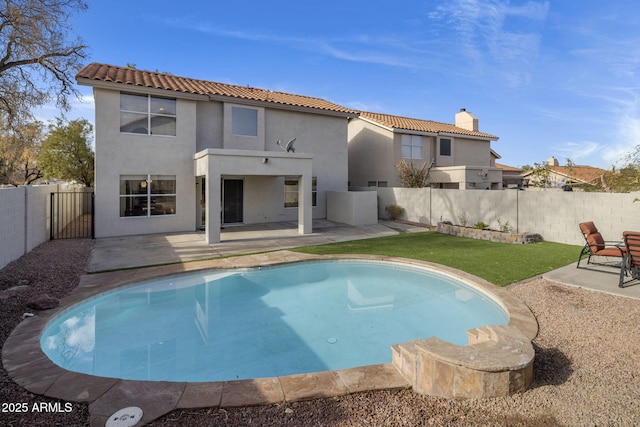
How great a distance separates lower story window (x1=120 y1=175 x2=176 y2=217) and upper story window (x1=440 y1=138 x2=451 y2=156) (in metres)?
21.7

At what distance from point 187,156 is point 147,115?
2.59m

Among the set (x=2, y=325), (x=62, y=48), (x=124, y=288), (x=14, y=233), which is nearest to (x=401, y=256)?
(x=124, y=288)

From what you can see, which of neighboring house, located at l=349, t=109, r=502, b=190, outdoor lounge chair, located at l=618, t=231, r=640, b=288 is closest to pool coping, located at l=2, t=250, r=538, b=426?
outdoor lounge chair, located at l=618, t=231, r=640, b=288

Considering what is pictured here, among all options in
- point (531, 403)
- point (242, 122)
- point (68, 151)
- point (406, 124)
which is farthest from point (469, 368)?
point (68, 151)

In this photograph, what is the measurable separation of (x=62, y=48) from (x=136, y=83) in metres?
3.94

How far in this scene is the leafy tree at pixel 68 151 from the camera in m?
26.9

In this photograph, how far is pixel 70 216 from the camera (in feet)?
68.4

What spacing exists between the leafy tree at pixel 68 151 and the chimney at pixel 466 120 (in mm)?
34936

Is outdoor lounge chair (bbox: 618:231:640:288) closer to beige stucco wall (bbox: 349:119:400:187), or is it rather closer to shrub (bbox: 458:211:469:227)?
shrub (bbox: 458:211:469:227)

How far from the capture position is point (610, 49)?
15672 mm

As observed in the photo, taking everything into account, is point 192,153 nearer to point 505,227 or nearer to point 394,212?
point 394,212

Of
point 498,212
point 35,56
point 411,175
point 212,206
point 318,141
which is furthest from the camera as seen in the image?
point 411,175

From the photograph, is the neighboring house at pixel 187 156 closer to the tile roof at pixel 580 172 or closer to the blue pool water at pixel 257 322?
the blue pool water at pixel 257 322

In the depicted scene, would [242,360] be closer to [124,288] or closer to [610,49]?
[124,288]
